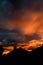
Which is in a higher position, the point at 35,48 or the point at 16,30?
the point at 16,30

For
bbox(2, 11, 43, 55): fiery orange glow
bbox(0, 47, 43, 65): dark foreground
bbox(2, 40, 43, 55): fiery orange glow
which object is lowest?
bbox(0, 47, 43, 65): dark foreground

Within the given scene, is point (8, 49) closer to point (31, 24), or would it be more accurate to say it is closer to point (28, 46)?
point (28, 46)

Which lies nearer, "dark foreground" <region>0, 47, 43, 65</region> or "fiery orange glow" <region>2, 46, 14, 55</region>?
"dark foreground" <region>0, 47, 43, 65</region>

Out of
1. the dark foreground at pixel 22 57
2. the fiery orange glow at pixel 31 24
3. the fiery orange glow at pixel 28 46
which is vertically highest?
the fiery orange glow at pixel 31 24

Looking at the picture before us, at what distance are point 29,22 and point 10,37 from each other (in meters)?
1.18

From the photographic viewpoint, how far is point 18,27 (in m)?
6.31

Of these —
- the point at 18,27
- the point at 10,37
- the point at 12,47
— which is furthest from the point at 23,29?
the point at 12,47

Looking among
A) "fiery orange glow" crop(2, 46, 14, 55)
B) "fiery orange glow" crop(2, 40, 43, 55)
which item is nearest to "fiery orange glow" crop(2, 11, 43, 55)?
"fiery orange glow" crop(2, 40, 43, 55)

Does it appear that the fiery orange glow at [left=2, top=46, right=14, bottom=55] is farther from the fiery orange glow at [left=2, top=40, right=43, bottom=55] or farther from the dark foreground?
the dark foreground

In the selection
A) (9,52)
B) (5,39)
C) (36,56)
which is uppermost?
(5,39)

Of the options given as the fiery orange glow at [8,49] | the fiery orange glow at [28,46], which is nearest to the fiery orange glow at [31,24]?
the fiery orange glow at [28,46]

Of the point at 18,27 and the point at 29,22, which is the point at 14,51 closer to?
the point at 18,27

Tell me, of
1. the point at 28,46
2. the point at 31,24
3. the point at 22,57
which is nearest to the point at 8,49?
the point at 22,57

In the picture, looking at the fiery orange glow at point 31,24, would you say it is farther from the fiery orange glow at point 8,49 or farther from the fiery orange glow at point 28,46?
the fiery orange glow at point 8,49
